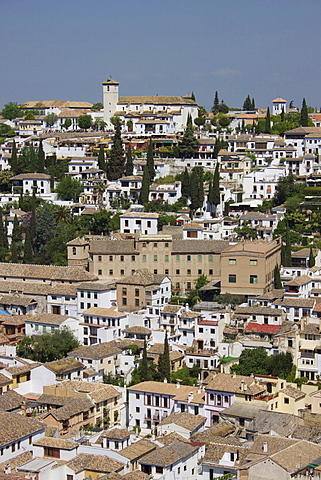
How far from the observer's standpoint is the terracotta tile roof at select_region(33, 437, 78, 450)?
31531 millimetres

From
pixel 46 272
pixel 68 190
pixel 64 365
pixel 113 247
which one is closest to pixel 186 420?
pixel 64 365

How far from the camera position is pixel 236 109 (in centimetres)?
9544

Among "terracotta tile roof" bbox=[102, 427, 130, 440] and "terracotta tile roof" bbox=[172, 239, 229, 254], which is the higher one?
"terracotta tile roof" bbox=[172, 239, 229, 254]

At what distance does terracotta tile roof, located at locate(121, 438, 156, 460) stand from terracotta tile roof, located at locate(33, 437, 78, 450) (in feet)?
6.28

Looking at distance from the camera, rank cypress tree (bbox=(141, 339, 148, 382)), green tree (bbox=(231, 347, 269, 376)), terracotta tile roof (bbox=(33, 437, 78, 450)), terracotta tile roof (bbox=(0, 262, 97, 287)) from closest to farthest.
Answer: terracotta tile roof (bbox=(33, 437, 78, 450))
green tree (bbox=(231, 347, 269, 376))
cypress tree (bbox=(141, 339, 148, 382))
terracotta tile roof (bbox=(0, 262, 97, 287))

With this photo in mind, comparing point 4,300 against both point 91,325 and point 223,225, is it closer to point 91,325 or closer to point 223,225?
point 91,325

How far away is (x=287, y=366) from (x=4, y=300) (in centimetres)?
1690

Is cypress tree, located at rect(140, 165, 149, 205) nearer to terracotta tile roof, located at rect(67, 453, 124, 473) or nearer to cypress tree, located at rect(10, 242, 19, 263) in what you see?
cypress tree, located at rect(10, 242, 19, 263)

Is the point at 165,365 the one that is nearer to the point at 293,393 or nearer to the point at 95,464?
the point at 293,393

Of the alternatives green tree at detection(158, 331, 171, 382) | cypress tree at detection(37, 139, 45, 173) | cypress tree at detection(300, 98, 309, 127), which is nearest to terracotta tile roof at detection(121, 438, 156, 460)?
green tree at detection(158, 331, 171, 382)

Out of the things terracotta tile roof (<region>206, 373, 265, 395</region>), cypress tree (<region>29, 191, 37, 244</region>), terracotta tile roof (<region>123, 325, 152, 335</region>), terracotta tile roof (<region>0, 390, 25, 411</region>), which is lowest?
terracotta tile roof (<region>0, 390, 25, 411</region>)

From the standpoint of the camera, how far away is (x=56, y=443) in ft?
105

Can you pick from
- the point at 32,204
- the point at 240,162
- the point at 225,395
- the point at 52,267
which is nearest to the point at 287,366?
the point at 225,395

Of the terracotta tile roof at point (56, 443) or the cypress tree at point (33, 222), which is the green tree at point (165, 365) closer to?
the terracotta tile roof at point (56, 443)
